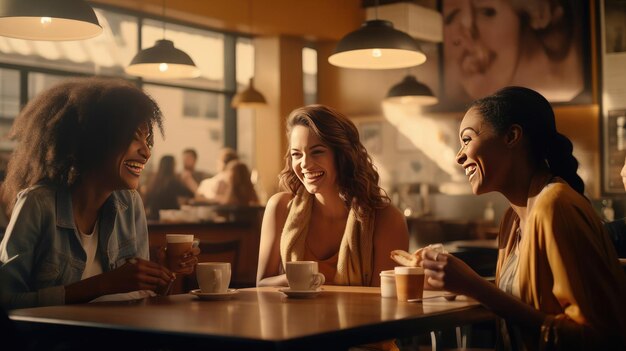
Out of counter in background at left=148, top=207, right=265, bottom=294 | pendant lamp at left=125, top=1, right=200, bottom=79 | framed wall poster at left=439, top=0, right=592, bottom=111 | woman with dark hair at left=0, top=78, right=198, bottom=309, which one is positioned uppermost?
framed wall poster at left=439, top=0, right=592, bottom=111

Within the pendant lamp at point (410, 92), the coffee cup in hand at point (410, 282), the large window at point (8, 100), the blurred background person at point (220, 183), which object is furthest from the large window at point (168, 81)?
the coffee cup in hand at point (410, 282)

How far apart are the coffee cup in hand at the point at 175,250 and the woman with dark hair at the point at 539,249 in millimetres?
783

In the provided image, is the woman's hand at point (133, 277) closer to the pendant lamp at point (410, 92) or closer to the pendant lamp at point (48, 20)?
the pendant lamp at point (48, 20)

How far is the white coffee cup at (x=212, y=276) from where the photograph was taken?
2.44m

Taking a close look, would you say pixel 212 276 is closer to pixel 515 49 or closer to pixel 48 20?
pixel 48 20

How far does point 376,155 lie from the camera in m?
10.9

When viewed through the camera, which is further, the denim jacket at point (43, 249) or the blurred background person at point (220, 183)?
the blurred background person at point (220, 183)

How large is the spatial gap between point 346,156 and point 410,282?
937mm

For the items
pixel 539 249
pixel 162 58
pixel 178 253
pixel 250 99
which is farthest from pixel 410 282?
pixel 250 99

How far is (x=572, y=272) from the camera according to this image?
1.97m

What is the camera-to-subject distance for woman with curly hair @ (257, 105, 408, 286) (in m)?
3.03

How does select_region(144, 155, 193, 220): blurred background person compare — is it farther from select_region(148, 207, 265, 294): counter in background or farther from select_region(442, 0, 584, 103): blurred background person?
select_region(442, 0, 584, 103): blurred background person

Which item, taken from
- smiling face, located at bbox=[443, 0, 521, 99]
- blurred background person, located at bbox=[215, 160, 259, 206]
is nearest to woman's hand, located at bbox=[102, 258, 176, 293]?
blurred background person, located at bbox=[215, 160, 259, 206]

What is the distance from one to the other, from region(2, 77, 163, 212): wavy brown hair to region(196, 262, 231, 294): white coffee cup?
0.48m
